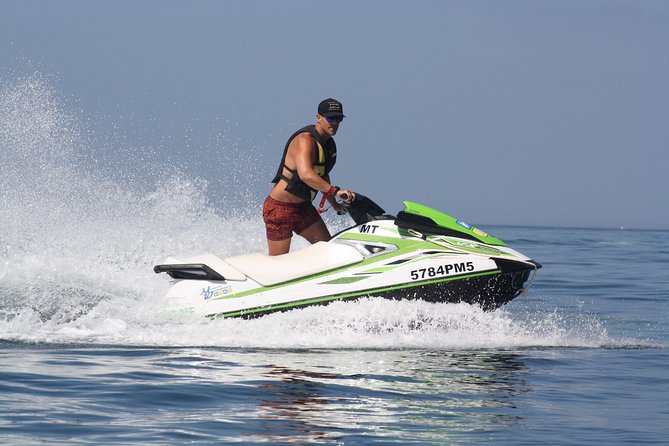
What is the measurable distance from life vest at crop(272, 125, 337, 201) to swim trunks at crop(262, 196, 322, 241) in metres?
0.13

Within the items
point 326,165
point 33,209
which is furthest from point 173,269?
point 33,209

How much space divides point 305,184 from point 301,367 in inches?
78.6

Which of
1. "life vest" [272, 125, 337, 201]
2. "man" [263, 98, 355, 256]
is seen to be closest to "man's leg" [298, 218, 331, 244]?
"man" [263, 98, 355, 256]

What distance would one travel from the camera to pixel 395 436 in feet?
15.2

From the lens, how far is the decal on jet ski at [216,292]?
757cm

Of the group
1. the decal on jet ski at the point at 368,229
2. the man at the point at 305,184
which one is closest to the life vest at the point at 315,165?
the man at the point at 305,184

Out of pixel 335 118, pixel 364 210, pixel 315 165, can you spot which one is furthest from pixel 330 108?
pixel 364 210

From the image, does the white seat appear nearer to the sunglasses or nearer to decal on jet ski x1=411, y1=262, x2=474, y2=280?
decal on jet ski x1=411, y1=262, x2=474, y2=280

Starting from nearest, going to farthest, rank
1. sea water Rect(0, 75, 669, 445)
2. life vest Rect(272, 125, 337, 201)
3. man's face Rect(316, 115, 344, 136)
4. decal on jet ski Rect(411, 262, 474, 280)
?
sea water Rect(0, 75, 669, 445) → decal on jet ski Rect(411, 262, 474, 280) → man's face Rect(316, 115, 344, 136) → life vest Rect(272, 125, 337, 201)

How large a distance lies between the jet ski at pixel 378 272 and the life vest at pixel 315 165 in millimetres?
455

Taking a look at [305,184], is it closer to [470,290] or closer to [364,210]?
[364,210]

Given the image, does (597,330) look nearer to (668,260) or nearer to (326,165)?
(326,165)

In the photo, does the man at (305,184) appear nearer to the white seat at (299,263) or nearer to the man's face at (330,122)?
the man's face at (330,122)

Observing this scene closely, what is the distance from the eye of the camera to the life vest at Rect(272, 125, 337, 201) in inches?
305
